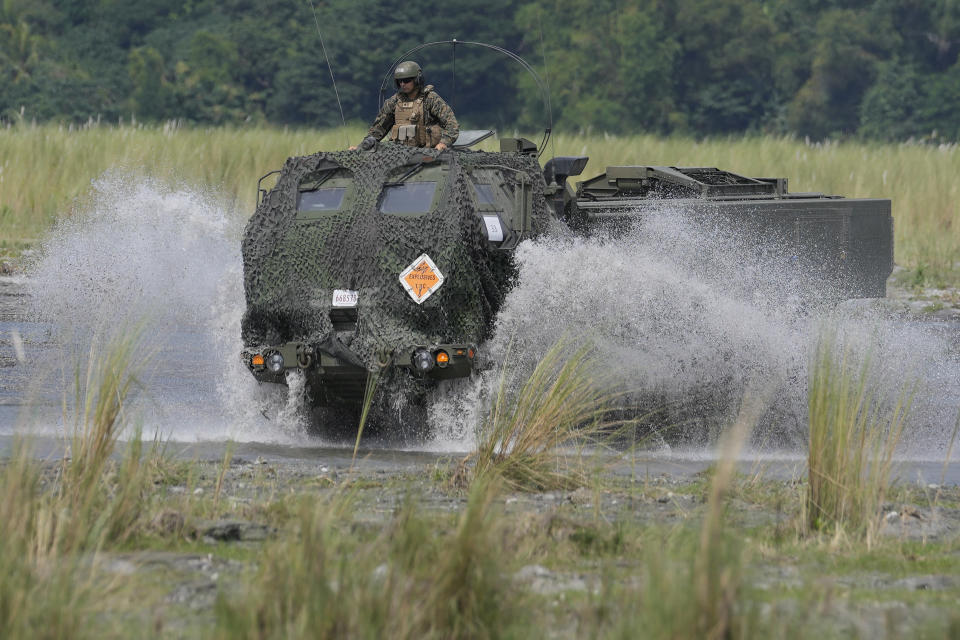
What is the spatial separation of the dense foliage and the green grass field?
21368 millimetres

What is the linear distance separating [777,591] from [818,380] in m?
1.78

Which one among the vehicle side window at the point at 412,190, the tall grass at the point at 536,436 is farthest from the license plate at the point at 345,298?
the tall grass at the point at 536,436

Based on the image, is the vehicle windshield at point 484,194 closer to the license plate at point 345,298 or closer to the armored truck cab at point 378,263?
the armored truck cab at point 378,263

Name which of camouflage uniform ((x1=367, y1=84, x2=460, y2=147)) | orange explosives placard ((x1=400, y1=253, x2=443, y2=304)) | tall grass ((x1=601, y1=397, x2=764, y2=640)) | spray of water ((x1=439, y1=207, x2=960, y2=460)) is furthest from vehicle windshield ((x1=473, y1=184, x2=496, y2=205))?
tall grass ((x1=601, y1=397, x2=764, y2=640))

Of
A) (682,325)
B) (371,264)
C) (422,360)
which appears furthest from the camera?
(682,325)

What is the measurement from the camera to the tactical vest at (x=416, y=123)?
42.1ft

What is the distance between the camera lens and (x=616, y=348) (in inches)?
449

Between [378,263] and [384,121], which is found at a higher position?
[384,121]

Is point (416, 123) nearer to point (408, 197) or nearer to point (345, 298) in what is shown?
point (408, 197)

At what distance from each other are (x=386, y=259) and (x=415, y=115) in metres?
2.39

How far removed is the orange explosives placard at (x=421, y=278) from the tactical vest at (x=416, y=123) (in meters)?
2.17

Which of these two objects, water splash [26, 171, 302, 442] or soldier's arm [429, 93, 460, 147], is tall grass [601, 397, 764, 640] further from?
soldier's arm [429, 93, 460, 147]

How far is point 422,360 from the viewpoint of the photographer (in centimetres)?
1066

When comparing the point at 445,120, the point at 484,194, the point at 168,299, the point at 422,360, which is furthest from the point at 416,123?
the point at 168,299
